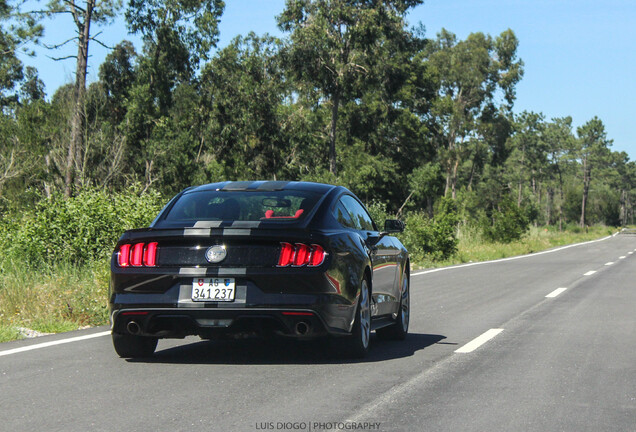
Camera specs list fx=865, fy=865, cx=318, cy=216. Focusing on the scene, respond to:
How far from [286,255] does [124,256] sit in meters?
1.31

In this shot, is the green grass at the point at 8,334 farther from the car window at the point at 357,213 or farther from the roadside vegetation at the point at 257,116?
the roadside vegetation at the point at 257,116

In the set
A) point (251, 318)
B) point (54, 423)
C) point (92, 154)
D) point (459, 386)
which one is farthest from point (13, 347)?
point (92, 154)

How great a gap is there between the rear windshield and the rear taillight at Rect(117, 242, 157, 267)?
1.92ft

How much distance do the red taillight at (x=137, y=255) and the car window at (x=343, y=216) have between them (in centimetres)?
168

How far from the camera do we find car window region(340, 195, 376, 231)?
801 centimetres

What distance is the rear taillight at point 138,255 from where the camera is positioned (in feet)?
22.1

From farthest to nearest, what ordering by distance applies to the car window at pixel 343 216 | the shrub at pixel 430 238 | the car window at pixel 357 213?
the shrub at pixel 430 238 < the car window at pixel 357 213 < the car window at pixel 343 216

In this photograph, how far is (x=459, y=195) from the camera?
8369cm

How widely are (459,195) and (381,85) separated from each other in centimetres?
3476

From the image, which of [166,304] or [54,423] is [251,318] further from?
[54,423]

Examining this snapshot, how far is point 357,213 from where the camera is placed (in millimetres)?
8328

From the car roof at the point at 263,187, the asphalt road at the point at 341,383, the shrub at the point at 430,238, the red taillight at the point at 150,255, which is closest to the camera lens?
the asphalt road at the point at 341,383

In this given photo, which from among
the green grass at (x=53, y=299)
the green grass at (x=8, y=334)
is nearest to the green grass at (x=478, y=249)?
the green grass at (x=53, y=299)

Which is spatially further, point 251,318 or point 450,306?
point 450,306
